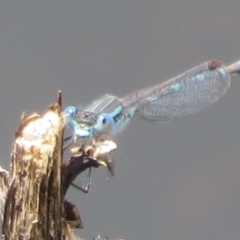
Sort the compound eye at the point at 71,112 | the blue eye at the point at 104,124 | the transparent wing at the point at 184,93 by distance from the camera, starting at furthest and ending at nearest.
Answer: the transparent wing at the point at 184,93 < the compound eye at the point at 71,112 < the blue eye at the point at 104,124

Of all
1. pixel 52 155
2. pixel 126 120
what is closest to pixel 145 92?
pixel 126 120

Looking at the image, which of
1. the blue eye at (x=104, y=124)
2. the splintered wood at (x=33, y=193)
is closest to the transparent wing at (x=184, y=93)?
the blue eye at (x=104, y=124)

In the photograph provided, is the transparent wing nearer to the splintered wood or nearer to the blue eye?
the blue eye

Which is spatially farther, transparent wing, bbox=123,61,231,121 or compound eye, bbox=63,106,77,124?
transparent wing, bbox=123,61,231,121

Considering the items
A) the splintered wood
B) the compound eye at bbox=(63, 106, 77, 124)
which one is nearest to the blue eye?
the compound eye at bbox=(63, 106, 77, 124)

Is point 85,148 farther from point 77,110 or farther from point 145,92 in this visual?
point 145,92

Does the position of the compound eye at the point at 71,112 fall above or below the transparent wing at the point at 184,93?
below

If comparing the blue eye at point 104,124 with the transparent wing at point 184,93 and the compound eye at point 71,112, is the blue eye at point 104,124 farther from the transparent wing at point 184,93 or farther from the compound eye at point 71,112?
the transparent wing at point 184,93
